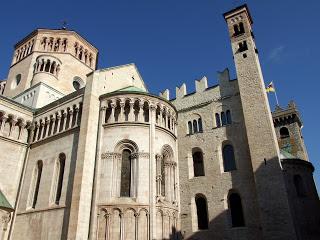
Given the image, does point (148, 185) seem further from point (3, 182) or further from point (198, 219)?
point (3, 182)

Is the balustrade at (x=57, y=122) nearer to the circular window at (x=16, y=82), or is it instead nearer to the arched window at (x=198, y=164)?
the arched window at (x=198, y=164)

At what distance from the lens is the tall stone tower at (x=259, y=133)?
625 inches

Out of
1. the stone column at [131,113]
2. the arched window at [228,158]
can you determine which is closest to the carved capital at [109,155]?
the stone column at [131,113]

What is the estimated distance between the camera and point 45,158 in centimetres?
2000

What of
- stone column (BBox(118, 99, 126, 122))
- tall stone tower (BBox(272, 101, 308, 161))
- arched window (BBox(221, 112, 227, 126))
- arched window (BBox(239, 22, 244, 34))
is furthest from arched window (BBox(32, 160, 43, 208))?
tall stone tower (BBox(272, 101, 308, 161))

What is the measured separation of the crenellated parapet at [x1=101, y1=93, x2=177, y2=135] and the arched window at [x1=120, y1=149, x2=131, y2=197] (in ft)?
7.51

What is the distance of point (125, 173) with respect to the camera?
17562 millimetres

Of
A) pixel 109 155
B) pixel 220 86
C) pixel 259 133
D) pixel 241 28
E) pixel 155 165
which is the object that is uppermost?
pixel 241 28

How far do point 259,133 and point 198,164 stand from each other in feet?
17.6

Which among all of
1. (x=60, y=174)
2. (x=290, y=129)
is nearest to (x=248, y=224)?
(x=60, y=174)

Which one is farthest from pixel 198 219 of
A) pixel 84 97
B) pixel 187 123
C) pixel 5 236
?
pixel 5 236

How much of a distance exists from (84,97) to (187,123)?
8555 mm

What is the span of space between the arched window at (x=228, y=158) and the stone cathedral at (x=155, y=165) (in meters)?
0.07

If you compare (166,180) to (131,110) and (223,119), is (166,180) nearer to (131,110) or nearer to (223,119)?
(131,110)
